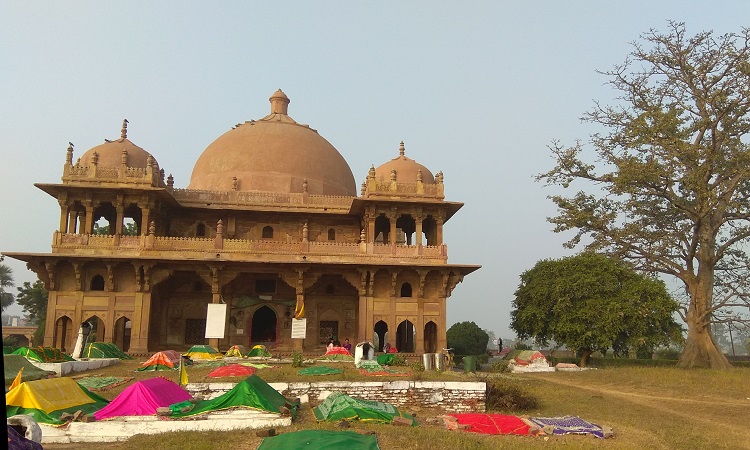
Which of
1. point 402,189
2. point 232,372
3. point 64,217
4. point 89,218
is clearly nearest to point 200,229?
point 89,218

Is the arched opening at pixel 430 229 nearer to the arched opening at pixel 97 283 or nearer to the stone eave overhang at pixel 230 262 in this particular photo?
the stone eave overhang at pixel 230 262

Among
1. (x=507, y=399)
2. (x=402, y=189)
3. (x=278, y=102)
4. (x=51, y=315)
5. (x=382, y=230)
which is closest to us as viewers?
(x=507, y=399)

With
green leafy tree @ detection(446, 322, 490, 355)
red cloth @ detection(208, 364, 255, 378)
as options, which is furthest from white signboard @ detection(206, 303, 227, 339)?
green leafy tree @ detection(446, 322, 490, 355)

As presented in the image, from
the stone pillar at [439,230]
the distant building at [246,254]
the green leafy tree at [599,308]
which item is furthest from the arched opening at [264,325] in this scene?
the green leafy tree at [599,308]

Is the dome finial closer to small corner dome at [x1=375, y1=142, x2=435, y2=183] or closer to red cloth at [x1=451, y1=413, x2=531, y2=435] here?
small corner dome at [x1=375, y1=142, x2=435, y2=183]

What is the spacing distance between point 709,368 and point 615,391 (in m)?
6.86

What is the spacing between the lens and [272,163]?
28.9m

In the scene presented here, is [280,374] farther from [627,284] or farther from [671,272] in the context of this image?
[671,272]

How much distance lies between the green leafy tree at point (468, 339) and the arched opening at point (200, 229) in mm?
17127

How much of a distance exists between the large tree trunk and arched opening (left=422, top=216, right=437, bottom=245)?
1056cm

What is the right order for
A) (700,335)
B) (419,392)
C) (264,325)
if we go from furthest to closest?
1. (264,325)
2. (700,335)
3. (419,392)

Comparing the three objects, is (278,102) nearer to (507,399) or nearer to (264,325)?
(264,325)

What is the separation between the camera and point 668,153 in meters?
23.4

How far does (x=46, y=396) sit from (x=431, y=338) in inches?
726
